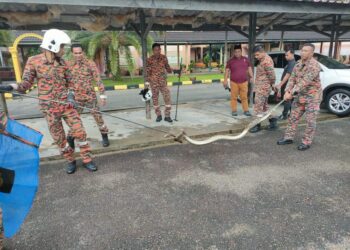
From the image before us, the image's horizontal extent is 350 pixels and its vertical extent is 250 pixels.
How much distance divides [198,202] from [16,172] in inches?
77.2

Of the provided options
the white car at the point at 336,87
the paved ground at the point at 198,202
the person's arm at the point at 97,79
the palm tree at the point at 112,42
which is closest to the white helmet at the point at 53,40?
the person's arm at the point at 97,79

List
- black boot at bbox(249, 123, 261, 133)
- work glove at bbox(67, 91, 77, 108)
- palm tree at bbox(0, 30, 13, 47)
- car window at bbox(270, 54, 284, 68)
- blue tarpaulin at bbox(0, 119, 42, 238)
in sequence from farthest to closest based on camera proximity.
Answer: palm tree at bbox(0, 30, 13, 47)
car window at bbox(270, 54, 284, 68)
black boot at bbox(249, 123, 261, 133)
work glove at bbox(67, 91, 77, 108)
blue tarpaulin at bbox(0, 119, 42, 238)

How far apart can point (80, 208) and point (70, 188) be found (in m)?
0.58

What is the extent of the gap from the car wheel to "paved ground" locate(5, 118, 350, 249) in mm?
2491

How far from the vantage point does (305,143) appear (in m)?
4.78

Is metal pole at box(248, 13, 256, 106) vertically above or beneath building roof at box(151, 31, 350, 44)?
beneath

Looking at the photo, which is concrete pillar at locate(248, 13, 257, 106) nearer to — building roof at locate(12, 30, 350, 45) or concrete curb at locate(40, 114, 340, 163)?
concrete curb at locate(40, 114, 340, 163)

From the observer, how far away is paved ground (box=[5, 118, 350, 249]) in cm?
258

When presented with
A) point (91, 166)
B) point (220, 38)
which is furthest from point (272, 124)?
point (220, 38)

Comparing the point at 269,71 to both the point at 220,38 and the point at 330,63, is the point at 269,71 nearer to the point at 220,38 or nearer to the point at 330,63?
the point at 330,63

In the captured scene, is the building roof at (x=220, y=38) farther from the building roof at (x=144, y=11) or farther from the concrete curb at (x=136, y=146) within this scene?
the concrete curb at (x=136, y=146)

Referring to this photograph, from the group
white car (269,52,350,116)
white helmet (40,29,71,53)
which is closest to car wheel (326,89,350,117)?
white car (269,52,350,116)

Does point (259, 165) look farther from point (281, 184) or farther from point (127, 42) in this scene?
point (127, 42)

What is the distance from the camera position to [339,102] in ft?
22.2
